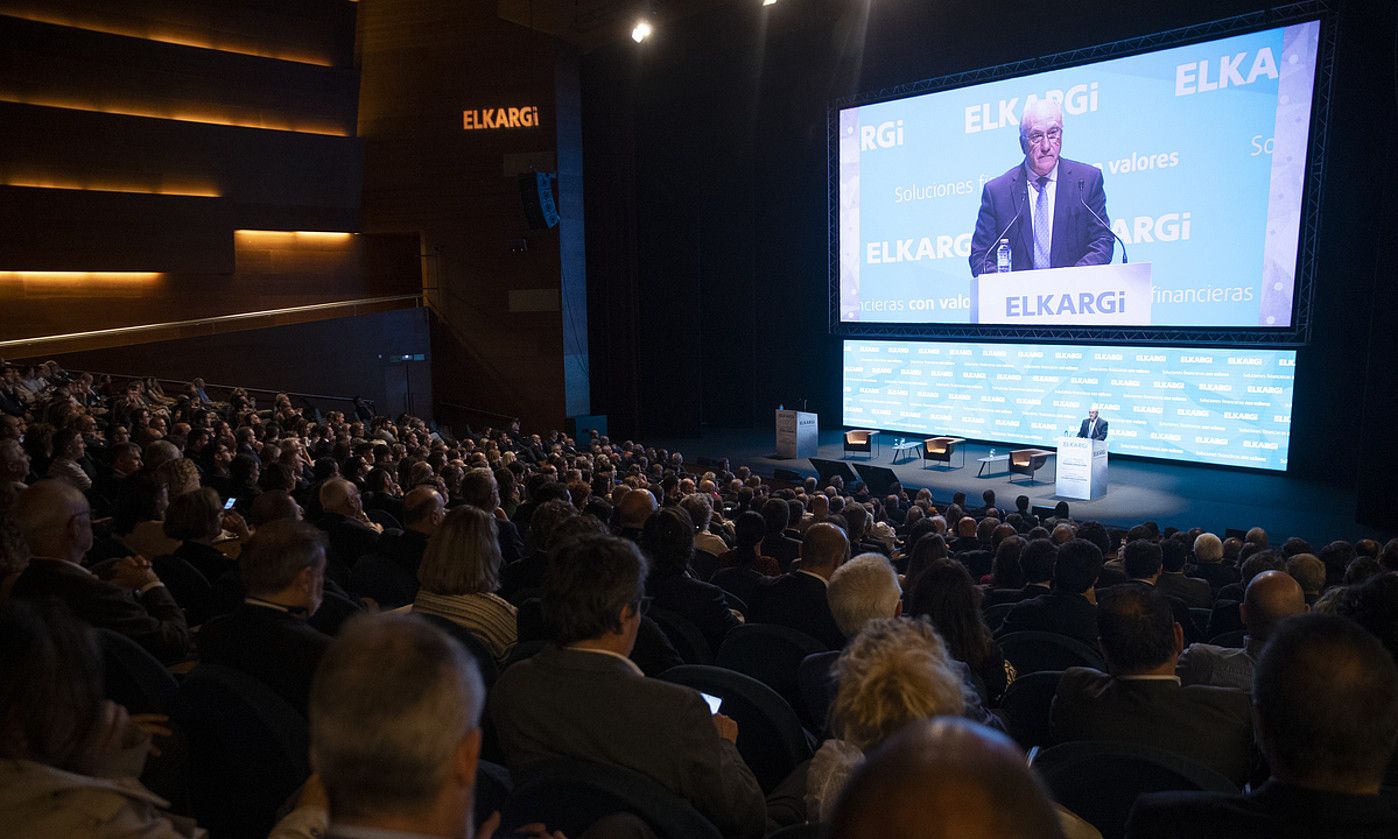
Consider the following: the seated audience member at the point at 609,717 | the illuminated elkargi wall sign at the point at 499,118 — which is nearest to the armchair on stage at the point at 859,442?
the illuminated elkargi wall sign at the point at 499,118

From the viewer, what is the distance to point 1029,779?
2.68 feet

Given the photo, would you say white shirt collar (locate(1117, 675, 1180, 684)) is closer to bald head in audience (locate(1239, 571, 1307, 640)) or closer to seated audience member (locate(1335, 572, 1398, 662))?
seated audience member (locate(1335, 572, 1398, 662))

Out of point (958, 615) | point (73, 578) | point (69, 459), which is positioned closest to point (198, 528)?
point (73, 578)

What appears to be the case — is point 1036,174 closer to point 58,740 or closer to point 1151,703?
point 1151,703

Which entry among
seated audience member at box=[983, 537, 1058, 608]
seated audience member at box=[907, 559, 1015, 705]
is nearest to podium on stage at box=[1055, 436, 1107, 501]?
seated audience member at box=[983, 537, 1058, 608]

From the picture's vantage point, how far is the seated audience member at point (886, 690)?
1.63 metres

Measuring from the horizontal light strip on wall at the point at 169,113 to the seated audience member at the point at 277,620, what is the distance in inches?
610

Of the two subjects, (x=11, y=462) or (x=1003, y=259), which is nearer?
(x=11, y=462)

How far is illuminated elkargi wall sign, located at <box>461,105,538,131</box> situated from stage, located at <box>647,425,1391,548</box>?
745cm

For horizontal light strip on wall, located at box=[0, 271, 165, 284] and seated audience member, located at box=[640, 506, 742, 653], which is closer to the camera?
seated audience member, located at box=[640, 506, 742, 653]

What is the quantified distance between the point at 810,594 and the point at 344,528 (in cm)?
235

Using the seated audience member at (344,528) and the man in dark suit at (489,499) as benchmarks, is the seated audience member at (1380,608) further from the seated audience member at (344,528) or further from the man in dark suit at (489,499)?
the seated audience member at (344,528)

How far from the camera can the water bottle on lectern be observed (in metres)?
12.5

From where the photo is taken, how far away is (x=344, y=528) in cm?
445
